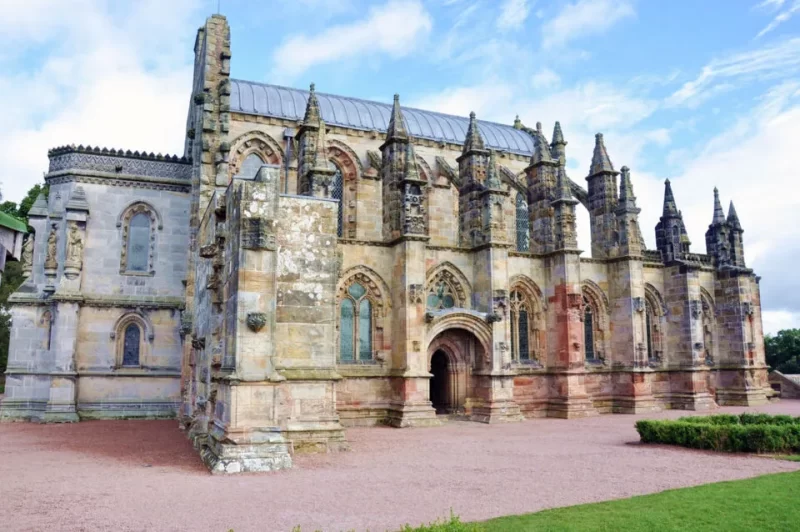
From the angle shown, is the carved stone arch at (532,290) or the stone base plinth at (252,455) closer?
the stone base plinth at (252,455)

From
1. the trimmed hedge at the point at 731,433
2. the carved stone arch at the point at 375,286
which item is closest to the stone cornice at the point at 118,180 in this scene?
the carved stone arch at the point at 375,286

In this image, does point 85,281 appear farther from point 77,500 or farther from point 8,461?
point 77,500

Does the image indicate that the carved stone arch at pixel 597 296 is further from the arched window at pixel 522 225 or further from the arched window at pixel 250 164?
the arched window at pixel 250 164

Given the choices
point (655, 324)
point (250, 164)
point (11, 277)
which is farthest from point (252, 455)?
point (11, 277)

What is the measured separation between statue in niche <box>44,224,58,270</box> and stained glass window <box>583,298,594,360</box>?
2094 cm

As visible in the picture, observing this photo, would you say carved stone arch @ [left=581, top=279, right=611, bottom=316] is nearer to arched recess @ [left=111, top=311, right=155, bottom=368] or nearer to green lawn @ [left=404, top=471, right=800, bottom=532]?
green lawn @ [left=404, top=471, right=800, bottom=532]

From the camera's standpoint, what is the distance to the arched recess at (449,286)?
2414 cm

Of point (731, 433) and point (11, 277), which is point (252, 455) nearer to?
point (731, 433)

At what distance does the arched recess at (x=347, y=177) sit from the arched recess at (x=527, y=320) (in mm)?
7559

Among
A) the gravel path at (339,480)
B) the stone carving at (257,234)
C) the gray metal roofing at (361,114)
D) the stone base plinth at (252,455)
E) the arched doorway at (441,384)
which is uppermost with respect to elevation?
the gray metal roofing at (361,114)

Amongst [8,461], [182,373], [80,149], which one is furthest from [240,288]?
[80,149]

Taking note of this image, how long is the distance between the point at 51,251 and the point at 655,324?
25.4m

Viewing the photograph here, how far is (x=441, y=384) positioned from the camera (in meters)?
25.4

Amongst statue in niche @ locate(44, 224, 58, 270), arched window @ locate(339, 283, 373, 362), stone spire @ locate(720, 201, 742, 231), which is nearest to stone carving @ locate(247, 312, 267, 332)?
arched window @ locate(339, 283, 373, 362)
